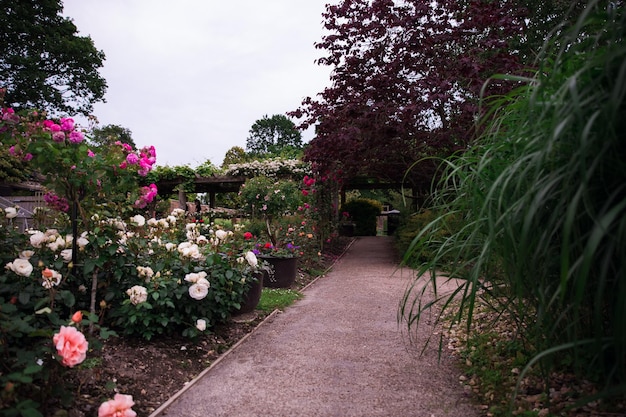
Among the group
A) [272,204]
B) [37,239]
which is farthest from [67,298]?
[272,204]

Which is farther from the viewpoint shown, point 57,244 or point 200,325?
point 200,325

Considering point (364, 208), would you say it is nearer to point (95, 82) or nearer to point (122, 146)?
point (95, 82)

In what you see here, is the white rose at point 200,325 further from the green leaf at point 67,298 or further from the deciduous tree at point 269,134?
the deciduous tree at point 269,134

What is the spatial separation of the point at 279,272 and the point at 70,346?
12.1 ft

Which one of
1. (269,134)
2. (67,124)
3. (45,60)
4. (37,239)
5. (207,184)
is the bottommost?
(37,239)

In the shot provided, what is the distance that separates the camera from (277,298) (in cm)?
442

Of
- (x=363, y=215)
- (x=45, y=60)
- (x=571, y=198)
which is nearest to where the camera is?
(x=571, y=198)

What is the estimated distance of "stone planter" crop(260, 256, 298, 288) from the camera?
5000mm

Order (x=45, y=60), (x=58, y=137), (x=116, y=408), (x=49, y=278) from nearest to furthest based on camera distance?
(x=116, y=408)
(x=49, y=278)
(x=58, y=137)
(x=45, y=60)

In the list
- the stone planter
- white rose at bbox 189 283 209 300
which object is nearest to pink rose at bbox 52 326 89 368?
white rose at bbox 189 283 209 300

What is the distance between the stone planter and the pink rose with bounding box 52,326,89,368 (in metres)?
3.50

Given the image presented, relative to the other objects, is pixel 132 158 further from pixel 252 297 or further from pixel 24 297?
pixel 252 297

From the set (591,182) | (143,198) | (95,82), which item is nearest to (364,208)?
A: (95,82)

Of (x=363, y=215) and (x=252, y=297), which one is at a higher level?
(x=363, y=215)
